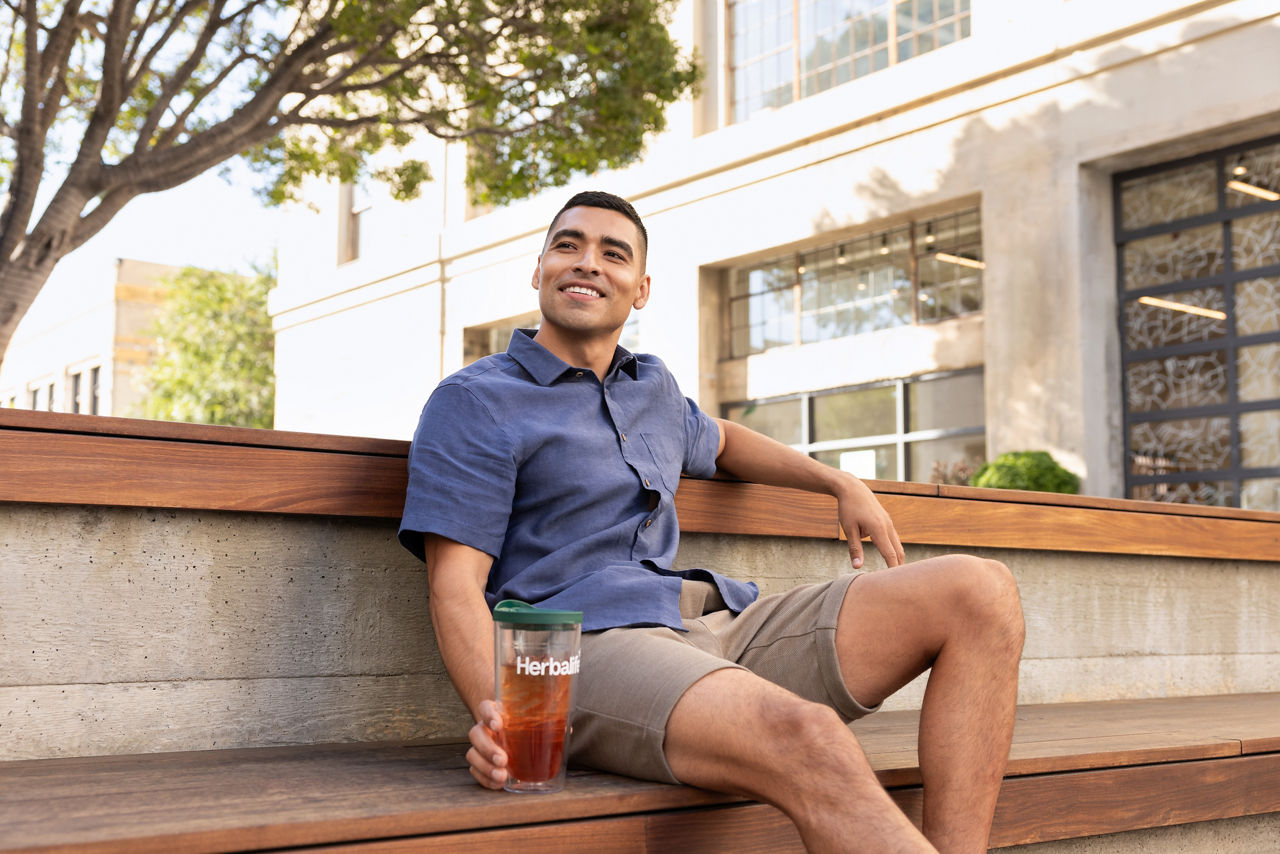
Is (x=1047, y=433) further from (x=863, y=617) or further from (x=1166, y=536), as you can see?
(x=863, y=617)

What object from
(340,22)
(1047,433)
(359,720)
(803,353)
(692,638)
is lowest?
(359,720)

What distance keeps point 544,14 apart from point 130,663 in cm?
924

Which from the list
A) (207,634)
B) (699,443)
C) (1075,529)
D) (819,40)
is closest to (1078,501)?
(1075,529)

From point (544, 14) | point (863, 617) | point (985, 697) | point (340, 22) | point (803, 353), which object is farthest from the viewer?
point (803, 353)

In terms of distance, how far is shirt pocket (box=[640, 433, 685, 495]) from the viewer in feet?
9.21

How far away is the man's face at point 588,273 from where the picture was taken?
279cm

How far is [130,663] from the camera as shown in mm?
2514

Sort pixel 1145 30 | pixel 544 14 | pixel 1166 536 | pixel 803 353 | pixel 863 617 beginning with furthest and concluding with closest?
1. pixel 803 353
2. pixel 1145 30
3. pixel 544 14
4. pixel 1166 536
5. pixel 863 617

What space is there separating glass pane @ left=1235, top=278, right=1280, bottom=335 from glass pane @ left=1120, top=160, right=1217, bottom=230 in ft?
2.83

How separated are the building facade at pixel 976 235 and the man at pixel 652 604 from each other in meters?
10.1

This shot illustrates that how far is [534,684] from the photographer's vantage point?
200cm

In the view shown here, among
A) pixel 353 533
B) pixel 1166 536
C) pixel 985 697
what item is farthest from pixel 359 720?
pixel 1166 536

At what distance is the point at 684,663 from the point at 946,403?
40.1 feet

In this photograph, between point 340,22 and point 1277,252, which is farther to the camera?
point 1277,252
